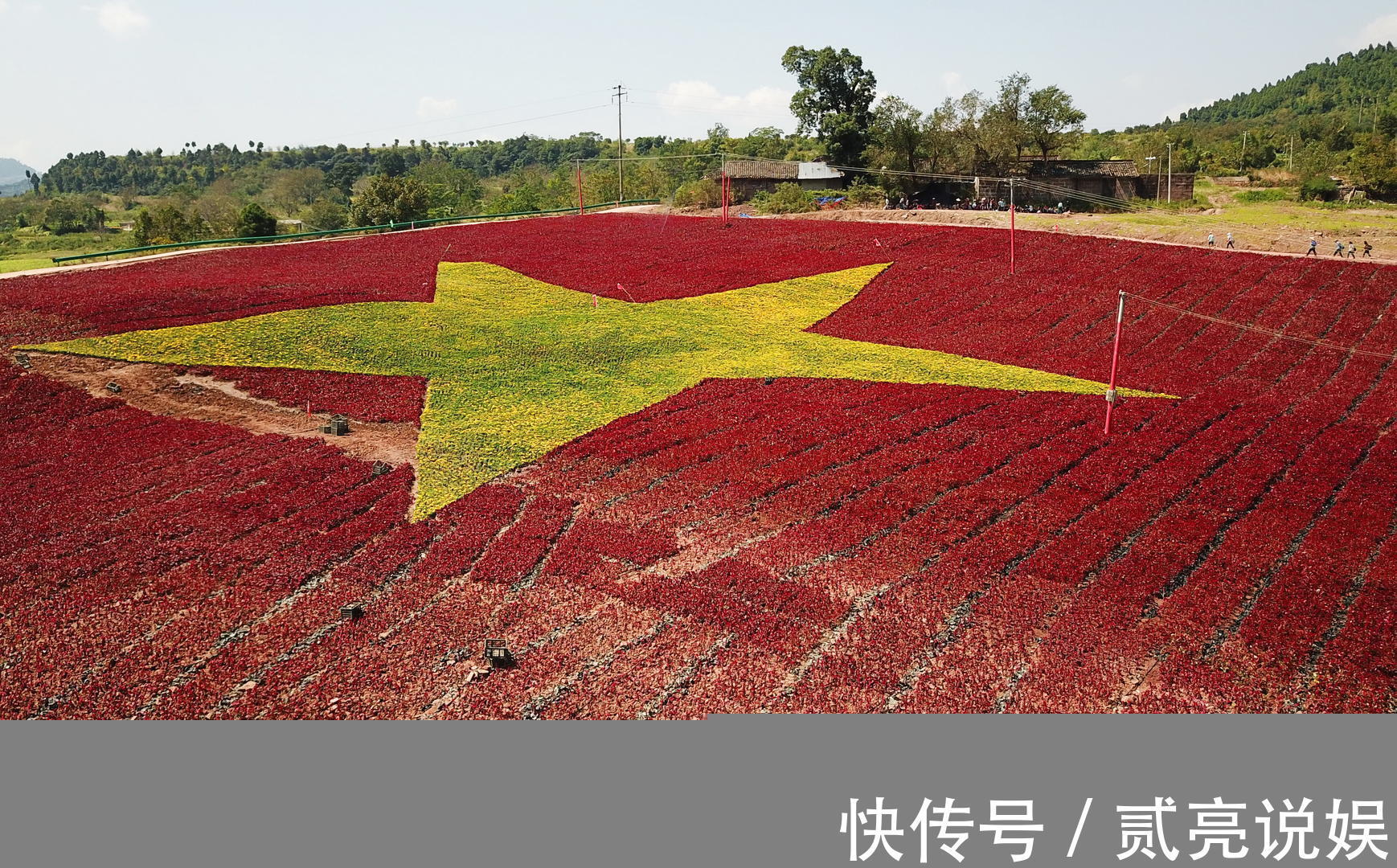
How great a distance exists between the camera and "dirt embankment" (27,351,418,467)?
72.2ft

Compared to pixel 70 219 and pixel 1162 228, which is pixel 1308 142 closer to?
pixel 1162 228

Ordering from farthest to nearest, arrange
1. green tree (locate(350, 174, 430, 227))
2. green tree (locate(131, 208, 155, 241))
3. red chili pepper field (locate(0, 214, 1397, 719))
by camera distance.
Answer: green tree (locate(350, 174, 430, 227))
green tree (locate(131, 208, 155, 241))
red chili pepper field (locate(0, 214, 1397, 719))

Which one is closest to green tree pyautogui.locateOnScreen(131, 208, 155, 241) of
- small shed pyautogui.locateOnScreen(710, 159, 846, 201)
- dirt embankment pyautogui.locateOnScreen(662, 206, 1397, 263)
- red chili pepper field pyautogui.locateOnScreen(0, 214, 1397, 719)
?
red chili pepper field pyautogui.locateOnScreen(0, 214, 1397, 719)

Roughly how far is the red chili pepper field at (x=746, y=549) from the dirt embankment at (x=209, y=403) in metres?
0.34

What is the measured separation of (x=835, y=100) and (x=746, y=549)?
66.3m

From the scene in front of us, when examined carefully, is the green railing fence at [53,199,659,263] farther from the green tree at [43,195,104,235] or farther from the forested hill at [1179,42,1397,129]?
the forested hill at [1179,42,1397,129]

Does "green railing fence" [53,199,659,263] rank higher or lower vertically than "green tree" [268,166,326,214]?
lower

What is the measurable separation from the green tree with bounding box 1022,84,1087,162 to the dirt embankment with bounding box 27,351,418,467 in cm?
6050

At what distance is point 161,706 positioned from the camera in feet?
38.3

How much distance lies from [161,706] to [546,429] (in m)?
12.1

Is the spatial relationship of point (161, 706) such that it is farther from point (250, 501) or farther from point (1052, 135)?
point (1052, 135)

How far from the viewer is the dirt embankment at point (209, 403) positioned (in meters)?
22.0

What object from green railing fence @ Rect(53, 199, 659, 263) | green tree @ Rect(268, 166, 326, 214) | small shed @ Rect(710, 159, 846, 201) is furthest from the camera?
green tree @ Rect(268, 166, 326, 214)

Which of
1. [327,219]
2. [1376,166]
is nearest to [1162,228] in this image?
[1376,166]
